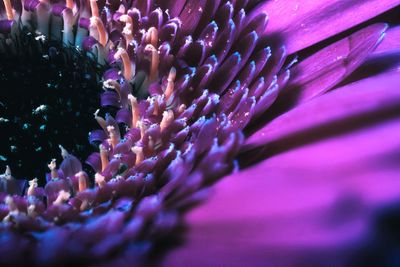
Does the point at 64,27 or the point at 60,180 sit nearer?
the point at 60,180

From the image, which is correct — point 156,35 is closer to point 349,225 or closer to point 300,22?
point 300,22

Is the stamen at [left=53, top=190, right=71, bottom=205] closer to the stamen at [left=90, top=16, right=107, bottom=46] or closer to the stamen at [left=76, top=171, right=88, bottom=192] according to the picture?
the stamen at [left=76, top=171, right=88, bottom=192]

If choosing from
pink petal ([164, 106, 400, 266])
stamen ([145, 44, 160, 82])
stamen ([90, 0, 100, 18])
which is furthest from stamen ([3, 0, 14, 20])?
pink petal ([164, 106, 400, 266])

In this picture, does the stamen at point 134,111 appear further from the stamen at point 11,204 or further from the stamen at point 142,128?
the stamen at point 11,204

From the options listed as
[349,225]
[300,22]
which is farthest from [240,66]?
[349,225]

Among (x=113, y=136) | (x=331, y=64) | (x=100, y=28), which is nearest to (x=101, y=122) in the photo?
(x=113, y=136)

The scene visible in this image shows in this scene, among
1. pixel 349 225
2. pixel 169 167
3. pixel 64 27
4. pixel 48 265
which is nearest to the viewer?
pixel 349 225

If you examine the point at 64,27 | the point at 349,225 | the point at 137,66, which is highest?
the point at 64,27
